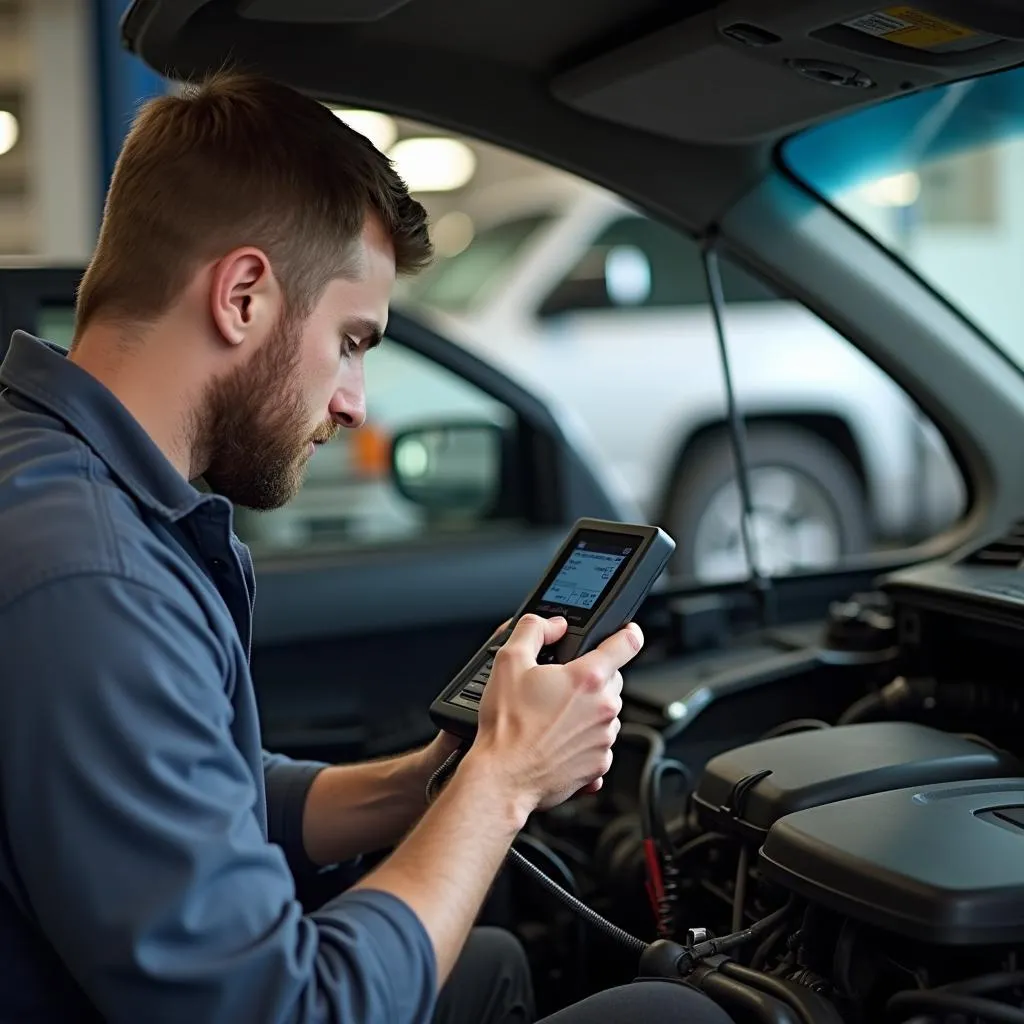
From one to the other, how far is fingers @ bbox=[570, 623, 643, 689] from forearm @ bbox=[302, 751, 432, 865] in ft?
1.09

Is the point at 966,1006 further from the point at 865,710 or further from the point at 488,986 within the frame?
the point at 865,710

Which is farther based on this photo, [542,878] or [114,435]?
[542,878]

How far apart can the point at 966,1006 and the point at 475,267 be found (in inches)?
224

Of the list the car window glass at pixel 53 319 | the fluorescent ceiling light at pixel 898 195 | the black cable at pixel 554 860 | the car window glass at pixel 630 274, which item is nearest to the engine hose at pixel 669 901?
the black cable at pixel 554 860

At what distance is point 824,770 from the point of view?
170 centimetres

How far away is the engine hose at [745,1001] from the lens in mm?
1418

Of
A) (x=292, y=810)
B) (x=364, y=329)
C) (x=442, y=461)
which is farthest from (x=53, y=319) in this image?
(x=364, y=329)

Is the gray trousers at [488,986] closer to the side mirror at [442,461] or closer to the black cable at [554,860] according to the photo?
the black cable at [554,860]

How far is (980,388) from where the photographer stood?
2469 mm

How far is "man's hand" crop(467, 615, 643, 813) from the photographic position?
1.32 metres

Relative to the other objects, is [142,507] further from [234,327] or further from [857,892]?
[857,892]

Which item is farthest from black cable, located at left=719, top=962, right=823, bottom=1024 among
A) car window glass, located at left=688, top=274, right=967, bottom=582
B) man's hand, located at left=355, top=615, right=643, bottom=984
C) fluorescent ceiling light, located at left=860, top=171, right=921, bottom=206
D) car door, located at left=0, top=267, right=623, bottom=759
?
fluorescent ceiling light, located at left=860, top=171, right=921, bottom=206

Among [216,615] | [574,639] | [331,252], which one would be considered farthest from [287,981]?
[331,252]

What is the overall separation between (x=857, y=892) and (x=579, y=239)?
17.4 feet
